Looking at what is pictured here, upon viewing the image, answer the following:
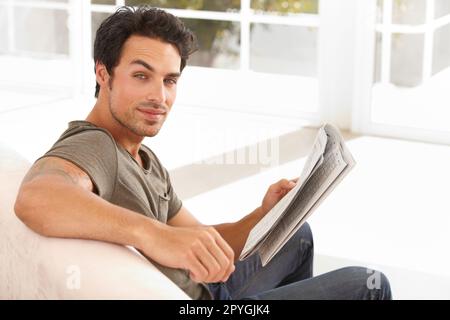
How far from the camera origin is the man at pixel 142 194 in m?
1.48

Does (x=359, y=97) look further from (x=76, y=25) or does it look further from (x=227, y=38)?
(x=76, y=25)

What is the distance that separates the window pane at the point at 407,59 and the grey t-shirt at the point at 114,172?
3.66m

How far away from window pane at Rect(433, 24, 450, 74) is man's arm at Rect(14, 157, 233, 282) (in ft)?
13.1

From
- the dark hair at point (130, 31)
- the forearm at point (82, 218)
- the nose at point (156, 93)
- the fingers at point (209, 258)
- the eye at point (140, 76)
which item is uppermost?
the dark hair at point (130, 31)

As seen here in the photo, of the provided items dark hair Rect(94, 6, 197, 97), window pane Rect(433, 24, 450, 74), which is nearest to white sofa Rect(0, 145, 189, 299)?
dark hair Rect(94, 6, 197, 97)

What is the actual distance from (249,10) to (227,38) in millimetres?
272

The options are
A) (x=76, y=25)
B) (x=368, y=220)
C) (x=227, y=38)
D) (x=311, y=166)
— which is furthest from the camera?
(x=76, y=25)

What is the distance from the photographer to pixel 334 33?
5.51m

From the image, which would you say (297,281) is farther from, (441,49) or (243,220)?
(441,49)

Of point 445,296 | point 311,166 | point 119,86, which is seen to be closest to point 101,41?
point 119,86

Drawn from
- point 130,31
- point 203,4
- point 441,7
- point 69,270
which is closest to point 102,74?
point 130,31

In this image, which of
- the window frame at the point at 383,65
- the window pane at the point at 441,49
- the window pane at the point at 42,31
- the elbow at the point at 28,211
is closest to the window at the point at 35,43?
the window pane at the point at 42,31

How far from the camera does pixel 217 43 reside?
6.01m

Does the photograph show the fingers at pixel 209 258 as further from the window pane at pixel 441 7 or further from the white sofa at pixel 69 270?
the window pane at pixel 441 7
